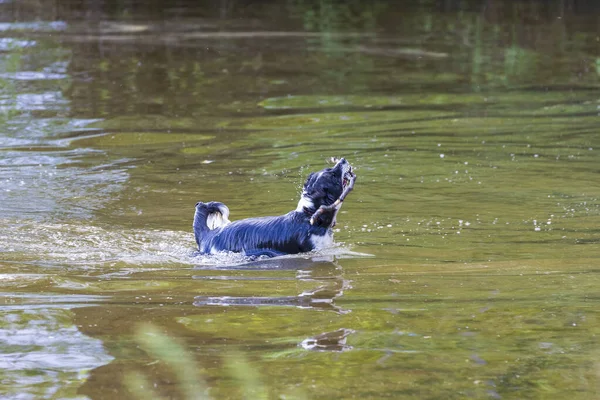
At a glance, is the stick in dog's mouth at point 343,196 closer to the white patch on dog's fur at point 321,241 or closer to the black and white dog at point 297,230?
the black and white dog at point 297,230

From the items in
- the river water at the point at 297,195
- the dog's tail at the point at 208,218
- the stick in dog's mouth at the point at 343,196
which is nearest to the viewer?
the river water at the point at 297,195

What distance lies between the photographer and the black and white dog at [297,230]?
7.36 meters

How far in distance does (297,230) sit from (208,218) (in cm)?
71

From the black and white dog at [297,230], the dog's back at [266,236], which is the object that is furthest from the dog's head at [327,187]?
the dog's back at [266,236]

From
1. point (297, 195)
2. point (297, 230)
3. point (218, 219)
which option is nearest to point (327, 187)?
point (297, 230)

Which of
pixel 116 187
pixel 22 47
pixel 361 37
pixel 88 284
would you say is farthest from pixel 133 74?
pixel 88 284

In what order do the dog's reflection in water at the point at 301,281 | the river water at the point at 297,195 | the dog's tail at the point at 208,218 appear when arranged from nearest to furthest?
1. the river water at the point at 297,195
2. the dog's reflection in water at the point at 301,281
3. the dog's tail at the point at 208,218

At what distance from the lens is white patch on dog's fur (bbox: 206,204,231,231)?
762 cm

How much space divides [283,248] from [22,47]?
11561 millimetres

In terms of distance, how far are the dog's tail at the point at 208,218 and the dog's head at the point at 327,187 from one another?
0.65 metres

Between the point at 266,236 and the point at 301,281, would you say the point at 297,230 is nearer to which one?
the point at 266,236

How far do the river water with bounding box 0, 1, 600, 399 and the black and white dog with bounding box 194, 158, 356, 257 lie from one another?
157 mm

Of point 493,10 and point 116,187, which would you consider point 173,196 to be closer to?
point 116,187

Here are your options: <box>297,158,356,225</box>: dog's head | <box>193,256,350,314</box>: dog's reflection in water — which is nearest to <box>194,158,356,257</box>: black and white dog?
<box>297,158,356,225</box>: dog's head
